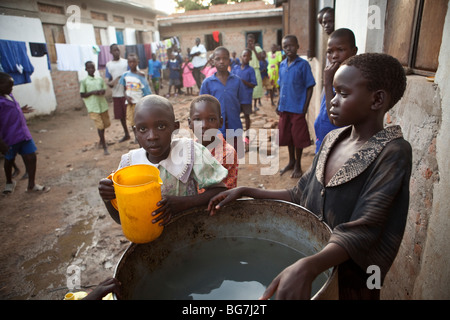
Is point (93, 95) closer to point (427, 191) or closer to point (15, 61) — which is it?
point (15, 61)

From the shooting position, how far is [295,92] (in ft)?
14.4

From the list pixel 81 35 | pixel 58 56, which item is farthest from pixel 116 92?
pixel 81 35

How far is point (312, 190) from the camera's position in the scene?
138cm

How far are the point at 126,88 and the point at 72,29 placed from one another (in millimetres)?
7096

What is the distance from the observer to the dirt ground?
2863 millimetres

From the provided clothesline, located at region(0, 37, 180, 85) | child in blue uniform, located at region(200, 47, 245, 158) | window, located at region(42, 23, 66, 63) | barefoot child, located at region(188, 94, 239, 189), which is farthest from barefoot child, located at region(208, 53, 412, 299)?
window, located at region(42, 23, 66, 63)

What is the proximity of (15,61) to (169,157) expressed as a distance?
27.7 feet

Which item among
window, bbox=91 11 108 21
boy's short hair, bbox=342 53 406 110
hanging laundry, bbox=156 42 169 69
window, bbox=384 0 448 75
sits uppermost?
window, bbox=91 11 108 21

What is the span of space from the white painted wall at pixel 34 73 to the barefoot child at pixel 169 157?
354 inches

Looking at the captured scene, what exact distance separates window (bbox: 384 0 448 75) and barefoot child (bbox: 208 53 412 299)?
103cm

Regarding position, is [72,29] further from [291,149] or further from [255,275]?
[255,275]

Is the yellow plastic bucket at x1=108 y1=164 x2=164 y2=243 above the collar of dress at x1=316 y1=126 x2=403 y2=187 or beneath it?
Result: beneath

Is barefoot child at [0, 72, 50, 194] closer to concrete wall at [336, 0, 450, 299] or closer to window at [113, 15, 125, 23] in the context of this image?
concrete wall at [336, 0, 450, 299]

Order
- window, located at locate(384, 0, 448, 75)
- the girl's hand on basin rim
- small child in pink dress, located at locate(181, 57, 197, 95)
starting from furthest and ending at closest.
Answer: small child in pink dress, located at locate(181, 57, 197, 95) → window, located at locate(384, 0, 448, 75) → the girl's hand on basin rim
